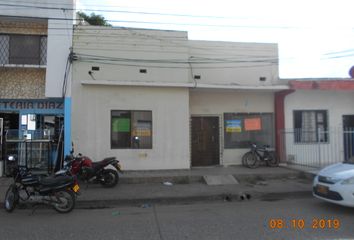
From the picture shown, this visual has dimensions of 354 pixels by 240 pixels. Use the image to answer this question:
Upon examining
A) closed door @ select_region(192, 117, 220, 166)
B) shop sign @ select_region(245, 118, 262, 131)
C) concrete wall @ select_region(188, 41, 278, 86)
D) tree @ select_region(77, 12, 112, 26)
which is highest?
tree @ select_region(77, 12, 112, 26)

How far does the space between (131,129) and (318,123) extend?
820 centimetres

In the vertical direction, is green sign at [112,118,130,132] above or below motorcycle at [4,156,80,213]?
above

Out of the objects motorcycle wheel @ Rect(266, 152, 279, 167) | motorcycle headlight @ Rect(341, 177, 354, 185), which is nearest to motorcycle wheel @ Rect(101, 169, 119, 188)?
motorcycle headlight @ Rect(341, 177, 354, 185)

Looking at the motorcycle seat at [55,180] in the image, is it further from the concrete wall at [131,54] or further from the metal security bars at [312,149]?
the metal security bars at [312,149]

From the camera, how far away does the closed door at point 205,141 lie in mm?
14102

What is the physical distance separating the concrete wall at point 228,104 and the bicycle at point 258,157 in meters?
0.51

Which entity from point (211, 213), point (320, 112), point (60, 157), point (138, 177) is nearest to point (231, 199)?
point (211, 213)

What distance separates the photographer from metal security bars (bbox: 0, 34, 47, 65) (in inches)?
492

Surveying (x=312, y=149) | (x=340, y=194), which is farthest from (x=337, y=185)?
(x=312, y=149)

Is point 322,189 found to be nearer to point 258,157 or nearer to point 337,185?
point 337,185

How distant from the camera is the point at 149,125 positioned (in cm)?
1287

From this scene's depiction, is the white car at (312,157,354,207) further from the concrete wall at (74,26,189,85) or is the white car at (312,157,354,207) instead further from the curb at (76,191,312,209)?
the concrete wall at (74,26,189,85)

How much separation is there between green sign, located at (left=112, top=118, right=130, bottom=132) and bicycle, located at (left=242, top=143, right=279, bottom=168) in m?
4.91
